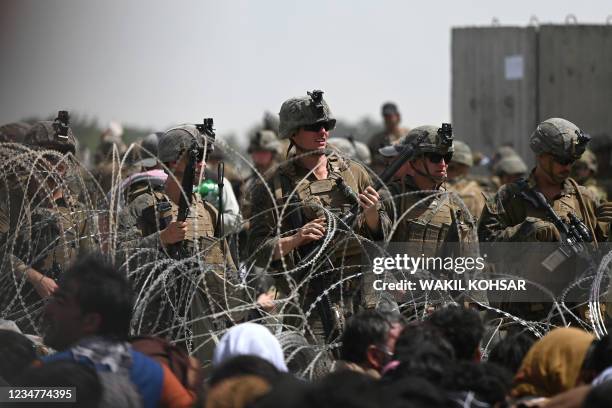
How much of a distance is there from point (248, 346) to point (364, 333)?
0.55 m

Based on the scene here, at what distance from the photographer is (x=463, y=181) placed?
12.1 metres

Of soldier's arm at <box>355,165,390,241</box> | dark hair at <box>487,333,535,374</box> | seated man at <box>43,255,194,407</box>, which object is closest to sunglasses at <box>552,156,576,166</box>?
soldier's arm at <box>355,165,390,241</box>

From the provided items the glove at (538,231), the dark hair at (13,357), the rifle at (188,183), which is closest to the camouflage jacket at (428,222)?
the glove at (538,231)

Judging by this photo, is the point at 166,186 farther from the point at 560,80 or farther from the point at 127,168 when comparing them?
the point at 560,80

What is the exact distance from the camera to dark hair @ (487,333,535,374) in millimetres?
5812

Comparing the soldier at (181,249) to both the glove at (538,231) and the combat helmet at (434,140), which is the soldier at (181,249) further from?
the glove at (538,231)

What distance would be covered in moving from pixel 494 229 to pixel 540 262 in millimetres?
339

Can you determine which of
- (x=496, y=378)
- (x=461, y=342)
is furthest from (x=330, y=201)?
(x=496, y=378)

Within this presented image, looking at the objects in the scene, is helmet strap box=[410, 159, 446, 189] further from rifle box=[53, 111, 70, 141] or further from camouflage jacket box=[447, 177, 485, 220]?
camouflage jacket box=[447, 177, 485, 220]

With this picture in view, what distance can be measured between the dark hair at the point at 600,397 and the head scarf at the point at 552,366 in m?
0.55

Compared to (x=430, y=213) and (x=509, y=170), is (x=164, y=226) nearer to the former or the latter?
(x=430, y=213)

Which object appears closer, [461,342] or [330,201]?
[461,342]

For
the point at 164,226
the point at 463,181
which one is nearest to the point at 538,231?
the point at 164,226

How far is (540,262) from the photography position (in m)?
7.83
